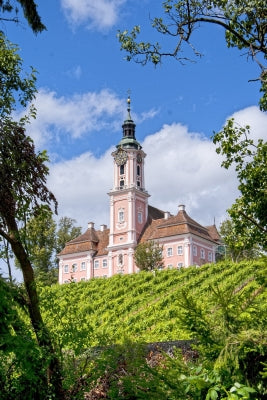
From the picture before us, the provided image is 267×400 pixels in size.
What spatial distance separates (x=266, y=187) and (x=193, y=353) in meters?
4.41

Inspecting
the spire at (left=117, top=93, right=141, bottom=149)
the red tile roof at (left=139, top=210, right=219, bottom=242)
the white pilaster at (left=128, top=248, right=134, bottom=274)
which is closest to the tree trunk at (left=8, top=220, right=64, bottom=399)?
the red tile roof at (left=139, top=210, right=219, bottom=242)

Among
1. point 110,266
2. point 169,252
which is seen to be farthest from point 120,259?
point 169,252

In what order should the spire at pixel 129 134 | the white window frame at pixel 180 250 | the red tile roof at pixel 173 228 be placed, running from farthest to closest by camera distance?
the spire at pixel 129 134
the red tile roof at pixel 173 228
the white window frame at pixel 180 250

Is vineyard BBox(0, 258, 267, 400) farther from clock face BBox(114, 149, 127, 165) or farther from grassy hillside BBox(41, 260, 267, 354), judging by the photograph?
clock face BBox(114, 149, 127, 165)

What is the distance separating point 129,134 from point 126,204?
12.2m

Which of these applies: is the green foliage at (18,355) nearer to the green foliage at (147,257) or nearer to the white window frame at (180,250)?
the green foliage at (147,257)

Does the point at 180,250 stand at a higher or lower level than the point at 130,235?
lower

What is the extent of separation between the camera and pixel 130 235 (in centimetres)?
6216

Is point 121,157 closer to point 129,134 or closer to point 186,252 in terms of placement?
point 129,134

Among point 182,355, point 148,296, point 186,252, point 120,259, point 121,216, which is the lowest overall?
point 182,355

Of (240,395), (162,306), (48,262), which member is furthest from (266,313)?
(48,262)

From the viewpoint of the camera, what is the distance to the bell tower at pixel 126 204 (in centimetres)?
6191

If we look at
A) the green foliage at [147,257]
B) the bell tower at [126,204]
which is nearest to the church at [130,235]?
the bell tower at [126,204]

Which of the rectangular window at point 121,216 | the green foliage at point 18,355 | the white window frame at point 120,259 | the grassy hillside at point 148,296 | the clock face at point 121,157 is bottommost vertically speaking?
the green foliage at point 18,355
